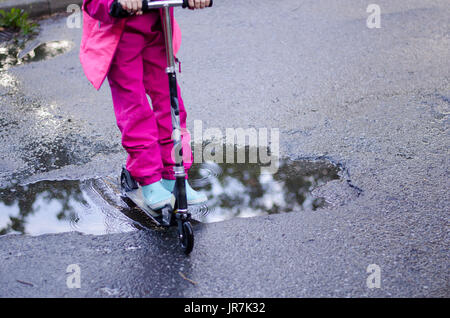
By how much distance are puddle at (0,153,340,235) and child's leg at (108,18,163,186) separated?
1.33 feet

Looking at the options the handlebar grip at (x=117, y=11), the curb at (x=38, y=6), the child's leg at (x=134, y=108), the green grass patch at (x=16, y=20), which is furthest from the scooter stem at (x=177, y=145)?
the curb at (x=38, y=6)

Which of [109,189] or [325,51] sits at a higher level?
[325,51]

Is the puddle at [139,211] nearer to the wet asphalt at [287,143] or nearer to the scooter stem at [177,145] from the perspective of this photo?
the wet asphalt at [287,143]

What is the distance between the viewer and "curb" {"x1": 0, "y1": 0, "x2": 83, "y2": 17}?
24.8ft

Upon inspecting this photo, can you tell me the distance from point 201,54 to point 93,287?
3760 mm

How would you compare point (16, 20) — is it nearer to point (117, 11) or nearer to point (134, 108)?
point (134, 108)

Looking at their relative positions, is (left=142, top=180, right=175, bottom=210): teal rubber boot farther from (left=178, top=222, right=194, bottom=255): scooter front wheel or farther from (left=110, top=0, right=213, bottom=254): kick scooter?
(left=178, top=222, right=194, bottom=255): scooter front wheel

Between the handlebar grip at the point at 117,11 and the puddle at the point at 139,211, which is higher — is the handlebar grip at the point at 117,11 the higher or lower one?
the higher one

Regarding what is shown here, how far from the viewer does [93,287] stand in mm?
2771

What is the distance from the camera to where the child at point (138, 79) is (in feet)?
9.71

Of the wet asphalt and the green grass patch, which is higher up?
the green grass patch

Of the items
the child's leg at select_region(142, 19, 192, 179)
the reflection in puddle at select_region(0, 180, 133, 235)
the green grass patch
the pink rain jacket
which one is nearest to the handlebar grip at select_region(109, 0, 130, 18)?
the pink rain jacket
